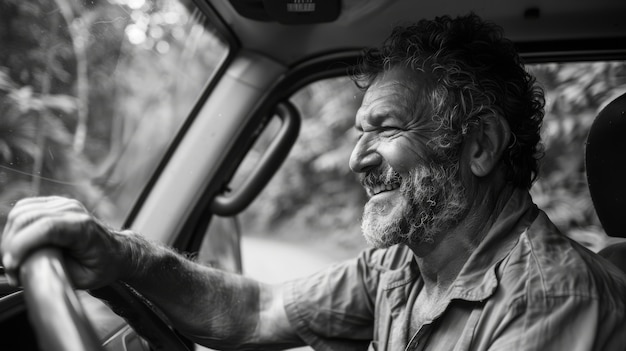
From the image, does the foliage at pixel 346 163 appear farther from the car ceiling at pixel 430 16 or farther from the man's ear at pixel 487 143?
the man's ear at pixel 487 143

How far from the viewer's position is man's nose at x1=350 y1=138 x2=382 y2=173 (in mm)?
2061

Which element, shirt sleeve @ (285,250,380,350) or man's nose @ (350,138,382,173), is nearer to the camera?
man's nose @ (350,138,382,173)

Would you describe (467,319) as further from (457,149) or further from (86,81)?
(86,81)

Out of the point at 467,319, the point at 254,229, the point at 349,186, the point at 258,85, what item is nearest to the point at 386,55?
the point at 258,85

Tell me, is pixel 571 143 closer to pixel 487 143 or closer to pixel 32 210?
pixel 487 143

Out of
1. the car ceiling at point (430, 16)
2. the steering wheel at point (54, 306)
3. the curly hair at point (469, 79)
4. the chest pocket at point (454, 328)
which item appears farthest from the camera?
the car ceiling at point (430, 16)

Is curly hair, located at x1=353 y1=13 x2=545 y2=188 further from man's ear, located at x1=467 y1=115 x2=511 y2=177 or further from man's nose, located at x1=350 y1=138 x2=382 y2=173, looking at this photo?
Answer: man's nose, located at x1=350 y1=138 x2=382 y2=173

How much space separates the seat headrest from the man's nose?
0.64m

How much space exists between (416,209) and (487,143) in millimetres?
317

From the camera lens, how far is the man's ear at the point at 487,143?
2070 millimetres

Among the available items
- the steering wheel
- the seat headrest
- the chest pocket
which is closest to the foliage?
the seat headrest

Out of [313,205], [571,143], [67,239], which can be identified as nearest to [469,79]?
[67,239]

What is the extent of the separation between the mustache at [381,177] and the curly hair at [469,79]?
0.51ft

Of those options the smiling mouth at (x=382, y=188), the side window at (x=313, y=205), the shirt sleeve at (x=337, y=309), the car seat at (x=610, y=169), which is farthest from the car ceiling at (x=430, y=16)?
the side window at (x=313, y=205)
